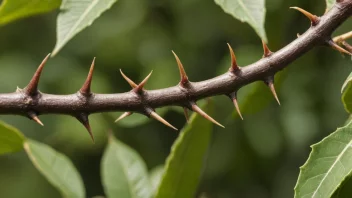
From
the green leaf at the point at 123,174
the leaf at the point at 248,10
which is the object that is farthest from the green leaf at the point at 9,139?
the leaf at the point at 248,10

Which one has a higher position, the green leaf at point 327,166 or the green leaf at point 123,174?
the green leaf at point 327,166

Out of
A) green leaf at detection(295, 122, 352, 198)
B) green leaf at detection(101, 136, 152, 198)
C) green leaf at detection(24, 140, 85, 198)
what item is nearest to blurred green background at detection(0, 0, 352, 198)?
green leaf at detection(101, 136, 152, 198)

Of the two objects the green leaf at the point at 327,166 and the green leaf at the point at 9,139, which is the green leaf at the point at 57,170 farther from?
the green leaf at the point at 327,166

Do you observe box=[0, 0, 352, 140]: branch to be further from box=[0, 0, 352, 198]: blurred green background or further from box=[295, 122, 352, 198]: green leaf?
box=[0, 0, 352, 198]: blurred green background

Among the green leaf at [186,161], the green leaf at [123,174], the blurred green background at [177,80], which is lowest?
the blurred green background at [177,80]

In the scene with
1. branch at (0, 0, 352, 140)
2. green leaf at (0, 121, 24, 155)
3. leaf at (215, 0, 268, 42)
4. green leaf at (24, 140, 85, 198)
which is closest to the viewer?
branch at (0, 0, 352, 140)

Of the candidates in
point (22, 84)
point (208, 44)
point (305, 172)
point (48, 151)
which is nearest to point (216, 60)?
point (208, 44)
